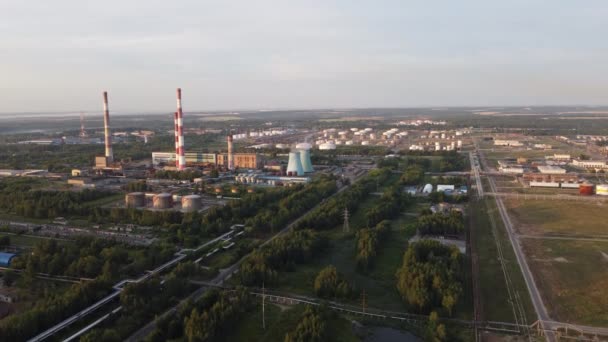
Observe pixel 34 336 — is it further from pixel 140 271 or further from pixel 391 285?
pixel 391 285

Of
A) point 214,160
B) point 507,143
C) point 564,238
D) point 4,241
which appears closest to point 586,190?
point 564,238

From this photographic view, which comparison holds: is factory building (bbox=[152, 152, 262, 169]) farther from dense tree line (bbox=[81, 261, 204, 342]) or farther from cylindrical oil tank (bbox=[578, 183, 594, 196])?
dense tree line (bbox=[81, 261, 204, 342])

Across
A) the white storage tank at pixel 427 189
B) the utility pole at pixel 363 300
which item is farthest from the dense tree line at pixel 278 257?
the white storage tank at pixel 427 189

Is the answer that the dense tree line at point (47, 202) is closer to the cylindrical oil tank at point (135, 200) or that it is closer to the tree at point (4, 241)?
the cylindrical oil tank at point (135, 200)

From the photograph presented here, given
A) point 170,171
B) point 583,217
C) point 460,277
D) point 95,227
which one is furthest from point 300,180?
point 460,277

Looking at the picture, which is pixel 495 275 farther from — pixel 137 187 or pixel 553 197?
pixel 137 187
